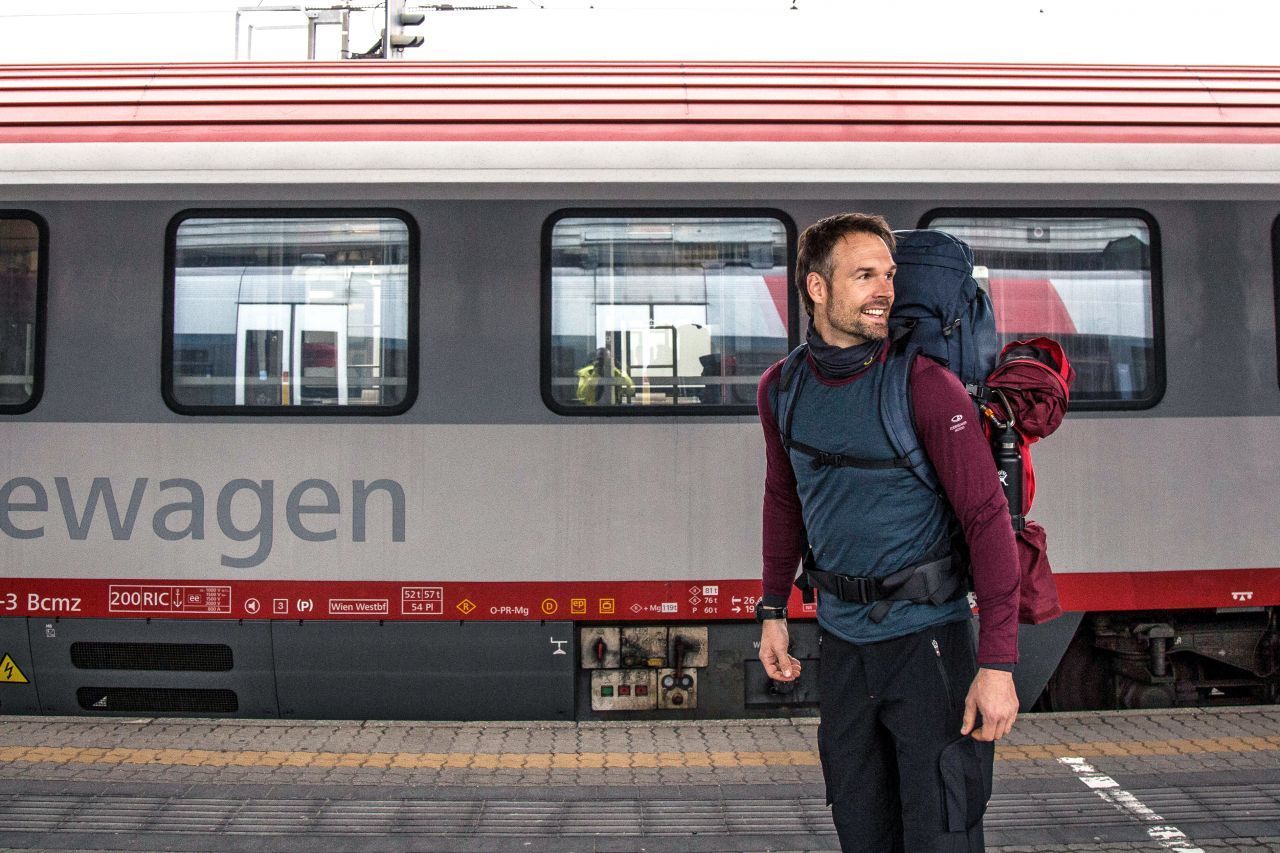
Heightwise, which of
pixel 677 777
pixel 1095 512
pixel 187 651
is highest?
pixel 1095 512

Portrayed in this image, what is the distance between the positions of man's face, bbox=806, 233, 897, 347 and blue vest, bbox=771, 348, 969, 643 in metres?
0.09

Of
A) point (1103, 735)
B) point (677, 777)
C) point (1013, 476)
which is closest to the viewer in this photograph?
point (1013, 476)

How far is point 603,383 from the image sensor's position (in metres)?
5.08

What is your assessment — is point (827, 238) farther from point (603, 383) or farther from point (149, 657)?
point (149, 657)

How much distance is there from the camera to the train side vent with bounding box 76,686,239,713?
16.9 ft

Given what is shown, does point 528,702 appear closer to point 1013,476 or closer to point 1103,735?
point 1103,735

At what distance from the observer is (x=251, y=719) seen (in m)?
5.12

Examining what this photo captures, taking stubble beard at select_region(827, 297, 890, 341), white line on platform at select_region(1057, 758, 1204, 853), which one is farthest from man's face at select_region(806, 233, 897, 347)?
white line on platform at select_region(1057, 758, 1204, 853)

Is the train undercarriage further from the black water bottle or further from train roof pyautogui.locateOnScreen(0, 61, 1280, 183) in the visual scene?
the black water bottle

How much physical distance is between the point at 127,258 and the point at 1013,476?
13.8ft

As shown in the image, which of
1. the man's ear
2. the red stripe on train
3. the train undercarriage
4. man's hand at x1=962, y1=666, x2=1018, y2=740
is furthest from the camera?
the train undercarriage

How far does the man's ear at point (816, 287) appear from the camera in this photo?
2.64 metres

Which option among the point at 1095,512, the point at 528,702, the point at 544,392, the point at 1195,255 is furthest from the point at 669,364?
the point at 1195,255

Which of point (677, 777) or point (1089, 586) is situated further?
point (1089, 586)
